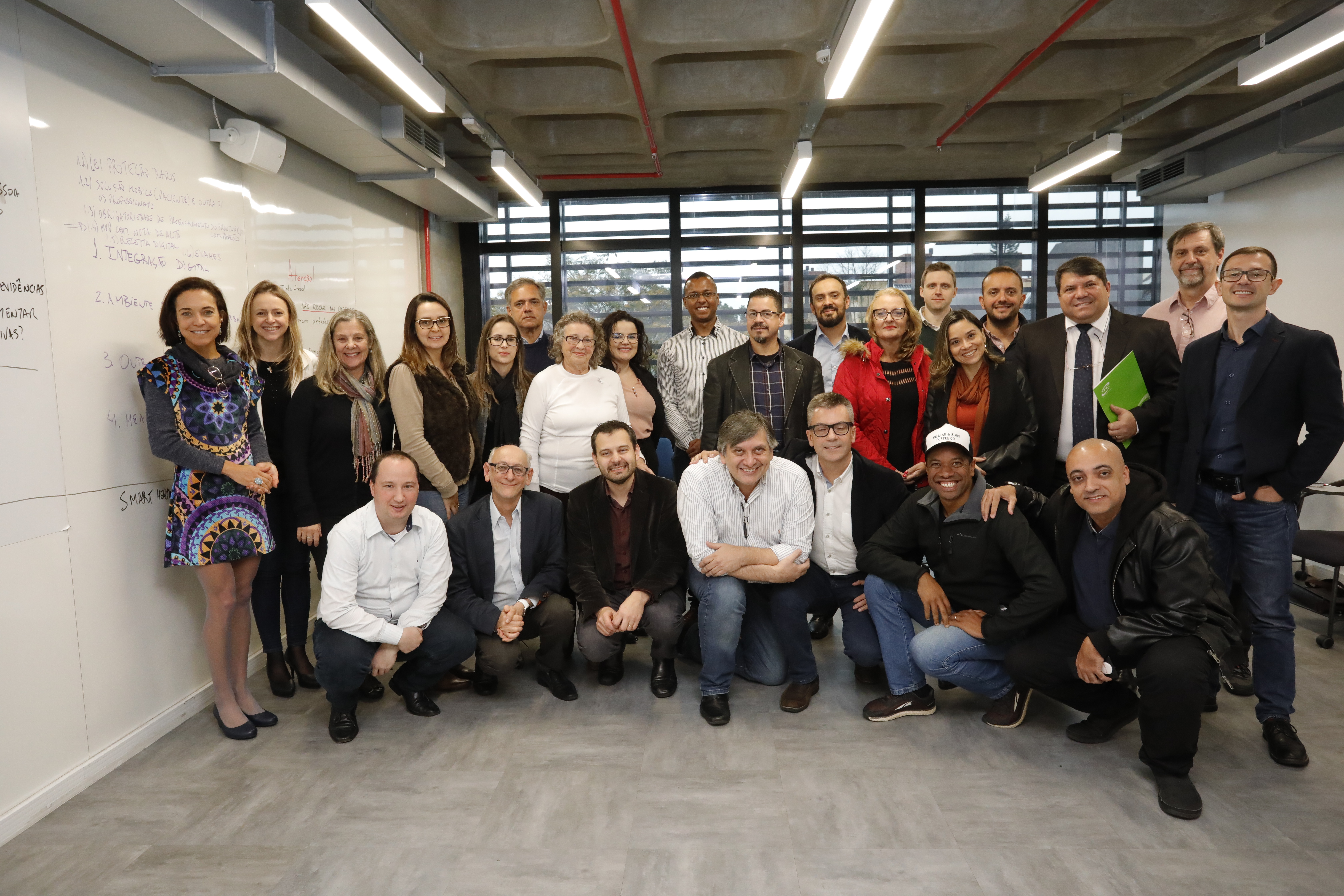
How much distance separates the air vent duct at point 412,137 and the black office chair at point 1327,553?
5.01 metres

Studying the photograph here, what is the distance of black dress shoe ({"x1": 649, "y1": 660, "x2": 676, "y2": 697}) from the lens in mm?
3184

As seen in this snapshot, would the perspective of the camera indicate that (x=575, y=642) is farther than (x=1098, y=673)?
Yes

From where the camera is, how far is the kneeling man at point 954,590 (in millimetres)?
2717

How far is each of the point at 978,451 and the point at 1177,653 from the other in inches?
41.2

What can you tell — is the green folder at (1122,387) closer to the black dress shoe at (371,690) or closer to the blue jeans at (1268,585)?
the blue jeans at (1268,585)

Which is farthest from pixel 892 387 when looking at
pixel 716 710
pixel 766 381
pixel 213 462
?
pixel 213 462

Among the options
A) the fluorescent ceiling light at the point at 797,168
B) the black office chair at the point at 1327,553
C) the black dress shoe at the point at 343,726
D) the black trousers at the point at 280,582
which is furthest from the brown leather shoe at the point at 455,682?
the fluorescent ceiling light at the point at 797,168

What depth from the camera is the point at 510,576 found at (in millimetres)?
3207

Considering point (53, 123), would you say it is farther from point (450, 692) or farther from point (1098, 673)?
point (1098, 673)

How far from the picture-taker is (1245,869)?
2.00 meters

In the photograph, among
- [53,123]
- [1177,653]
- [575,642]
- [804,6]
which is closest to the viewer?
[1177,653]

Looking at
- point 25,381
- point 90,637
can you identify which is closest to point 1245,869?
point 90,637

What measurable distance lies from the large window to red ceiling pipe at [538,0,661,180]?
0.58m

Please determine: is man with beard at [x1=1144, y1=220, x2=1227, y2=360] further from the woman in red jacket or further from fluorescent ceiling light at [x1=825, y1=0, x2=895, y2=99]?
fluorescent ceiling light at [x1=825, y1=0, x2=895, y2=99]
